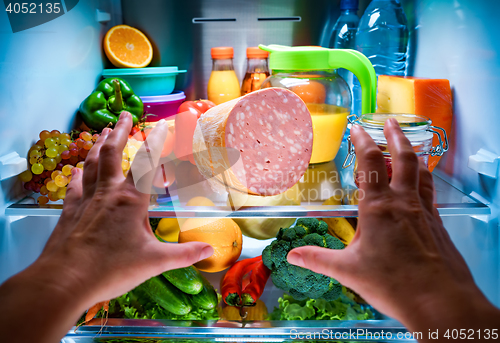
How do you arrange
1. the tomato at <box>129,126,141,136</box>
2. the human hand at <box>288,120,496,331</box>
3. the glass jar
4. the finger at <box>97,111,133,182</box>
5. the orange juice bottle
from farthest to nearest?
the orange juice bottle < the tomato at <box>129,126,141,136</box> < the glass jar < the finger at <box>97,111,133,182</box> < the human hand at <box>288,120,496,331</box>

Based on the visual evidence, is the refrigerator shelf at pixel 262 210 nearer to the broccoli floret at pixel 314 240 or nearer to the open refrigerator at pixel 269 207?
the open refrigerator at pixel 269 207

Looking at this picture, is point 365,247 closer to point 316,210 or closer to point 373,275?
point 373,275

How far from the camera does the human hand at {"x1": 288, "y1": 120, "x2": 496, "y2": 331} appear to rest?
436 mm

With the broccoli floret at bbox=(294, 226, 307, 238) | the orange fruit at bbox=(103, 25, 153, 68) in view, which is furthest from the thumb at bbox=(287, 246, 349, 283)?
the orange fruit at bbox=(103, 25, 153, 68)

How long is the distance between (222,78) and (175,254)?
87 centimetres

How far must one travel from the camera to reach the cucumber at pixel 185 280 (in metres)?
0.90

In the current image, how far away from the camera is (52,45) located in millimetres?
982

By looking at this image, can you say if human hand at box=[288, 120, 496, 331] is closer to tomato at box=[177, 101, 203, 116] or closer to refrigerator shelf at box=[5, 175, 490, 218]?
refrigerator shelf at box=[5, 175, 490, 218]

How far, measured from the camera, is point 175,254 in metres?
0.57

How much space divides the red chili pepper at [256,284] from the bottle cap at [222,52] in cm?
77

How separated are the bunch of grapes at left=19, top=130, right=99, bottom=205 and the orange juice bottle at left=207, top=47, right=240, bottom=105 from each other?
551 mm

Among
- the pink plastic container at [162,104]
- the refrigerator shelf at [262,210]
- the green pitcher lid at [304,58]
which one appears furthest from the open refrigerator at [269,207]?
the green pitcher lid at [304,58]

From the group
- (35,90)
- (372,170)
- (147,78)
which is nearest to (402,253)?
(372,170)

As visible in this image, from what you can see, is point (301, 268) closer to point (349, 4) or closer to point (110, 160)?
point (110, 160)
